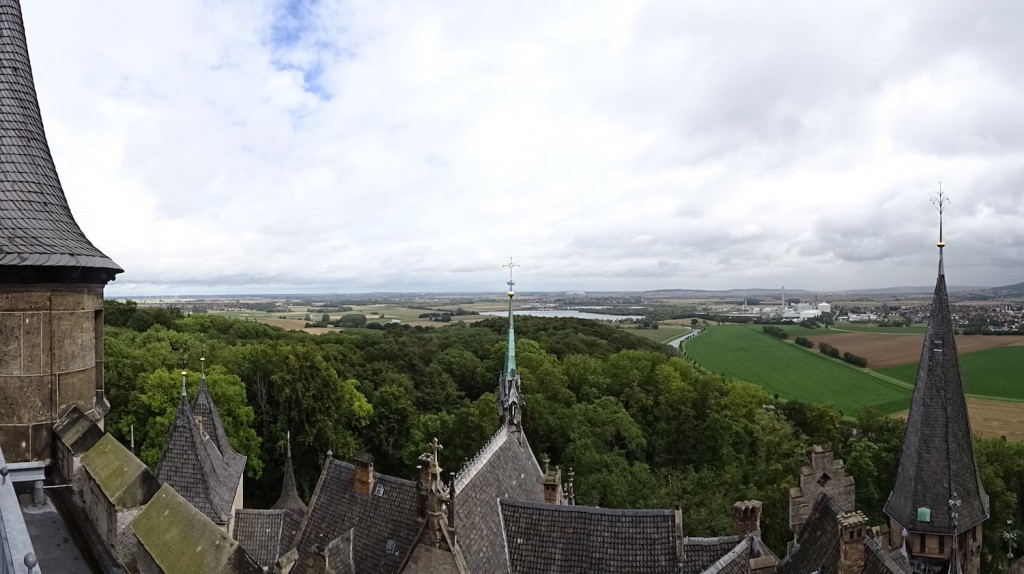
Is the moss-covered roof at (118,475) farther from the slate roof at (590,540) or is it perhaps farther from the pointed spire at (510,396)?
the pointed spire at (510,396)

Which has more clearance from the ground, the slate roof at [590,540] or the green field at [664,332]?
the slate roof at [590,540]

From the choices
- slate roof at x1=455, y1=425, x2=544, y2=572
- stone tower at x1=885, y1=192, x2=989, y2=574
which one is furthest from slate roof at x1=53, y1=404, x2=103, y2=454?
stone tower at x1=885, y1=192, x2=989, y2=574

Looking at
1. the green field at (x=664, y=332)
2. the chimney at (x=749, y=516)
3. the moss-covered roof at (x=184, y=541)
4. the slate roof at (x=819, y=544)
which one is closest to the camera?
the moss-covered roof at (x=184, y=541)

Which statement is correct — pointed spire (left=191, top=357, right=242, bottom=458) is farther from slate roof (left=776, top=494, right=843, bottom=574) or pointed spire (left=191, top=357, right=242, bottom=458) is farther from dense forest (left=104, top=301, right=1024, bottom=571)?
slate roof (left=776, top=494, right=843, bottom=574)

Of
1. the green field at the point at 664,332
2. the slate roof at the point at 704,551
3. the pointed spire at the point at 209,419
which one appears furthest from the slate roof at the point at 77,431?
the green field at the point at 664,332

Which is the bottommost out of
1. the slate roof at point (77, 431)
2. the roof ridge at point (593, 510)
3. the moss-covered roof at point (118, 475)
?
the roof ridge at point (593, 510)

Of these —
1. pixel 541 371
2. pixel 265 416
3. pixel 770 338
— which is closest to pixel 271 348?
pixel 265 416

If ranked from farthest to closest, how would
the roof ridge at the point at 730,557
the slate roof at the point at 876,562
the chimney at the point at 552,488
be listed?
1. the chimney at the point at 552,488
2. the roof ridge at the point at 730,557
3. the slate roof at the point at 876,562

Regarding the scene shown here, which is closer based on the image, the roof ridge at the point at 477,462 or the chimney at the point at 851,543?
the chimney at the point at 851,543

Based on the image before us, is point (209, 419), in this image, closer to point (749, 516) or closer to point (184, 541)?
point (749, 516)
